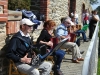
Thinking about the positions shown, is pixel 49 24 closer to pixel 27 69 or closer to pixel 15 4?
pixel 27 69

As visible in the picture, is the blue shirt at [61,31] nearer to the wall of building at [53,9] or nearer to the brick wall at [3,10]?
the wall of building at [53,9]

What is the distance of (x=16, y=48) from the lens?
444 centimetres

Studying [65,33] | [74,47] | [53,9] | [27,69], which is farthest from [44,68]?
[53,9]

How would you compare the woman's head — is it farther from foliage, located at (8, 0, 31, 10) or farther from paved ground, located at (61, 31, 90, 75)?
foliage, located at (8, 0, 31, 10)

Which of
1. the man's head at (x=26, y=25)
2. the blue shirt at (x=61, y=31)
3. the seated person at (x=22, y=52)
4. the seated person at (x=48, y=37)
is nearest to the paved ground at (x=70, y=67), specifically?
the seated person at (x=48, y=37)

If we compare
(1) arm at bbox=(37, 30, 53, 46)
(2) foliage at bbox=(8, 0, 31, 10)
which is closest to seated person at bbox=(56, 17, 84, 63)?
(1) arm at bbox=(37, 30, 53, 46)

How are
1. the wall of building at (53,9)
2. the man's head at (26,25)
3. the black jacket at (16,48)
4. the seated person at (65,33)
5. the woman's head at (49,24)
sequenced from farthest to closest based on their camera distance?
the wall of building at (53,9) < the seated person at (65,33) < the woman's head at (49,24) < the man's head at (26,25) < the black jacket at (16,48)

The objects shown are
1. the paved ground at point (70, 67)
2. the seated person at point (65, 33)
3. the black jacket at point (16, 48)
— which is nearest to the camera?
the black jacket at point (16, 48)

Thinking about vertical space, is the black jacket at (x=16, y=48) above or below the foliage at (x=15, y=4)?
below

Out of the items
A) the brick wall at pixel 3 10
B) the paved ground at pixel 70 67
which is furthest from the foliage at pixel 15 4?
the brick wall at pixel 3 10

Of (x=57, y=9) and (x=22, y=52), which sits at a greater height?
(x=57, y=9)

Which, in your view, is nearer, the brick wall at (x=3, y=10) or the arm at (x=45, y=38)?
the brick wall at (x=3, y=10)

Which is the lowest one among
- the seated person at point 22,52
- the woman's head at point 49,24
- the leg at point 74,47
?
the leg at point 74,47

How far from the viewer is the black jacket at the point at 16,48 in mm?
4336
